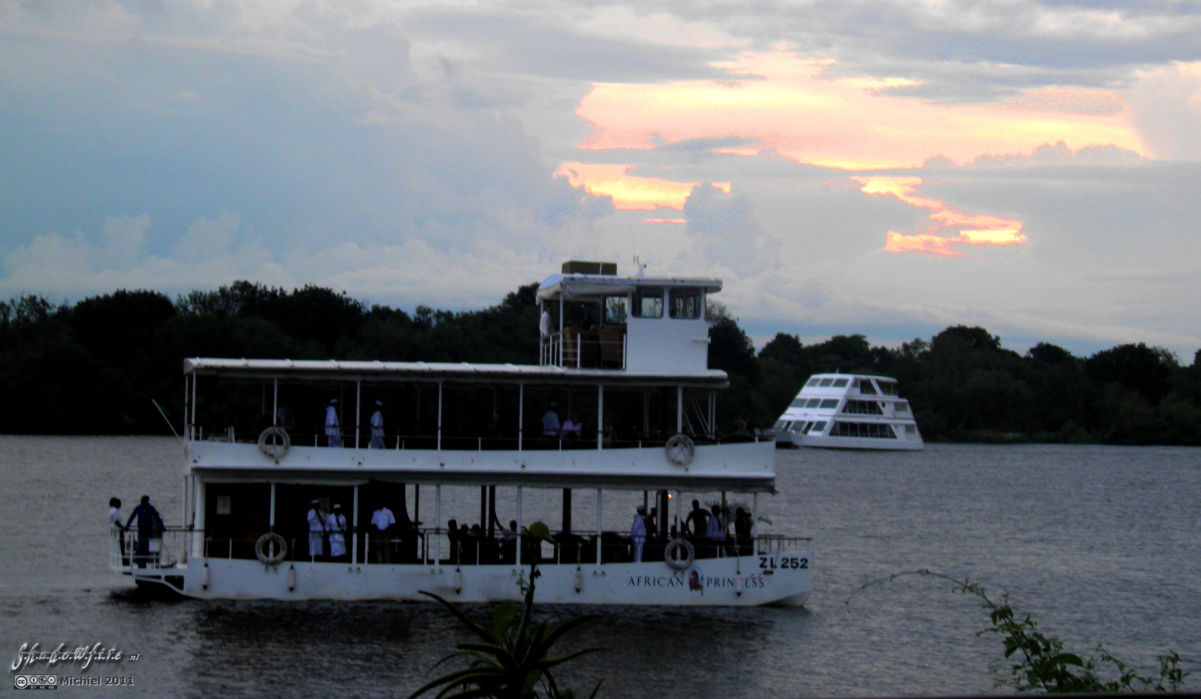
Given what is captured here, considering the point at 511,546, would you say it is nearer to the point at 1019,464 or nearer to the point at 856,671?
the point at 856,671

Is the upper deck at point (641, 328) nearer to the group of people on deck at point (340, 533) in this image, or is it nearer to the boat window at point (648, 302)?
the boat window at point (648, 302)

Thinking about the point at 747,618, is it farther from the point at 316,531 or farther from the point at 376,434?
the point at 316,531

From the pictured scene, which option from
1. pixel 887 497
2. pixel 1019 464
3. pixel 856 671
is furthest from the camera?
pixel 1019 464

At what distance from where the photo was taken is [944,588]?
124ft

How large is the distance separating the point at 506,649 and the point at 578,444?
17847 mm

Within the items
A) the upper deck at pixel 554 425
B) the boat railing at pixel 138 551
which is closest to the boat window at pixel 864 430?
the upper deck at pixel 554 425

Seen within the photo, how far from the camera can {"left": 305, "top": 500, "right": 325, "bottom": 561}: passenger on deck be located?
88.8 ft

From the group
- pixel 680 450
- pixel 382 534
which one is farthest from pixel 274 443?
pixel 680 450

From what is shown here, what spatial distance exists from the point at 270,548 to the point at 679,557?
7.29m

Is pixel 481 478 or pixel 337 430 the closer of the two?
pixel 337 430

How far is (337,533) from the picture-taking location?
27141mm

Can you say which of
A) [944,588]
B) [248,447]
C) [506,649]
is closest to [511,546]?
[248,447]

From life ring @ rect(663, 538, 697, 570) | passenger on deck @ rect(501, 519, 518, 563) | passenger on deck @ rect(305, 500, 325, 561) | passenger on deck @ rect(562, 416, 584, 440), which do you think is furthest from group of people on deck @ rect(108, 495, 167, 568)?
life ring @ rect(663, 538, 697, 570)

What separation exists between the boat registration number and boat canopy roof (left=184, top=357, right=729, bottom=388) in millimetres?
3360
